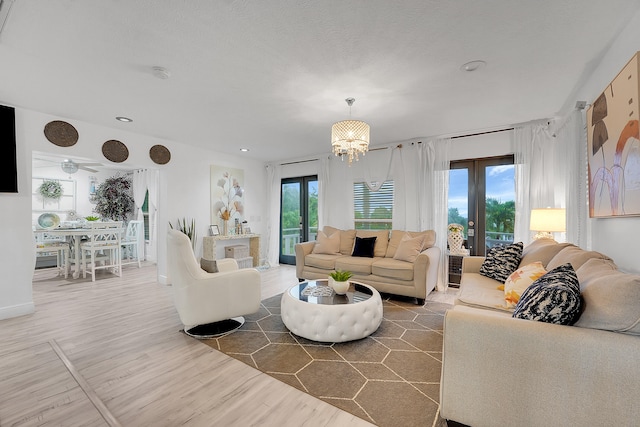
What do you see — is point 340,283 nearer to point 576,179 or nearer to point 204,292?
point 204,292

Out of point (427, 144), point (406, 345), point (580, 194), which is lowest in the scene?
point (406, 345)

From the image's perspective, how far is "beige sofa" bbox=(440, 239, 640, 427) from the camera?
47.1 inches

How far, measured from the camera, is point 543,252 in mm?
2744

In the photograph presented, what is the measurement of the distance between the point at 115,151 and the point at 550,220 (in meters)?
5.93

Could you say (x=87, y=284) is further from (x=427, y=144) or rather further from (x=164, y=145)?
(x=427, y=144)

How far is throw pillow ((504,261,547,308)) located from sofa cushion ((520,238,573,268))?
402 millimetres

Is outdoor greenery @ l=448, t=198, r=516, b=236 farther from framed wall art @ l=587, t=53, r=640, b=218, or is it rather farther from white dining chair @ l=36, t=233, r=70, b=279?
white dining chair @ l=36, t=233, r=70, b=279

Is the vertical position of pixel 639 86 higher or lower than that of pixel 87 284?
higher

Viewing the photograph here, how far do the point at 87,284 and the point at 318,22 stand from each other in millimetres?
5526

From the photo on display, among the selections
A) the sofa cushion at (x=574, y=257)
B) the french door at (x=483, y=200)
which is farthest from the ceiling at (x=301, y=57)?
the sofa cushion at (x=574, y=257)

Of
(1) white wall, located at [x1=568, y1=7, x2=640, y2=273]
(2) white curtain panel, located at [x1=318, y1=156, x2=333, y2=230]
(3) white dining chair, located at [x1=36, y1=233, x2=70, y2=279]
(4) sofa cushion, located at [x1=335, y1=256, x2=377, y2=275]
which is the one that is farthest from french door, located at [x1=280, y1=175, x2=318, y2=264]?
(1) white wall, located at [x1=568, y1=7, x2=640, y2=273]

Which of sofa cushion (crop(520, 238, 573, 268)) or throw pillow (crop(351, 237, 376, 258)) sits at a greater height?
sofa cushion (crop(520, 238, 573, 268))

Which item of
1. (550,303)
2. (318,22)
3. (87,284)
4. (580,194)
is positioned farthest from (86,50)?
(580,194)

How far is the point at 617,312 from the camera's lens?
4.09ft
